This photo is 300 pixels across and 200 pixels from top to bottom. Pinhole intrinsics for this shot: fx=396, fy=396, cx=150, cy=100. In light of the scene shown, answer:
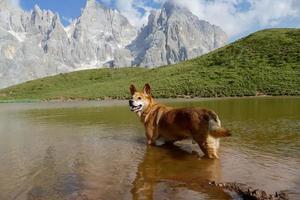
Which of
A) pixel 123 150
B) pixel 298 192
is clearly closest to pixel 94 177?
pixel 123 150

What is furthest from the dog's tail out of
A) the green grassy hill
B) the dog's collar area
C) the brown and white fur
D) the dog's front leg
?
the green grassy hill

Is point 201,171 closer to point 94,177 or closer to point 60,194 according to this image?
point 94,177

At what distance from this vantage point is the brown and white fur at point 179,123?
34.9 feet

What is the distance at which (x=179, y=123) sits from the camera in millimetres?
11781

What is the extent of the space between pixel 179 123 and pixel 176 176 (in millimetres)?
2914

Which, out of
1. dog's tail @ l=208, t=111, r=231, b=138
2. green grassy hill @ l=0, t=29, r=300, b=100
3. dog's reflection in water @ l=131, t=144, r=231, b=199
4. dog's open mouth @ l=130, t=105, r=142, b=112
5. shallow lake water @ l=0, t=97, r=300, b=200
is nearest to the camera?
dog's reflection in water @ l=131, t=144, r=231, b=199

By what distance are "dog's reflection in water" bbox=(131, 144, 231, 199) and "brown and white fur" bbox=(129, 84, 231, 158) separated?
1.60 feet

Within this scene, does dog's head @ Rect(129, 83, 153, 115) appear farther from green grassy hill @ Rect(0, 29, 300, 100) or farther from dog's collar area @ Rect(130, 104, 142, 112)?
green grassy hill @ Rect(0, 29, 300, 100)

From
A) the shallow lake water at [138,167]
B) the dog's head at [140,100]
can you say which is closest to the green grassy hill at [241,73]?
the shallow lake water at [138,167]

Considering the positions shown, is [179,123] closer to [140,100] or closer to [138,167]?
[140,100]

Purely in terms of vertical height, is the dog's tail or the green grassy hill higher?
the green grassy hill

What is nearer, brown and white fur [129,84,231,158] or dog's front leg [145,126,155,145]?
brown and white fur [129,84,231,158]

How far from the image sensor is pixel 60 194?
7.84 meters

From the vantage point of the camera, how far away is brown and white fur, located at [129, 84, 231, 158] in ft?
34.9
